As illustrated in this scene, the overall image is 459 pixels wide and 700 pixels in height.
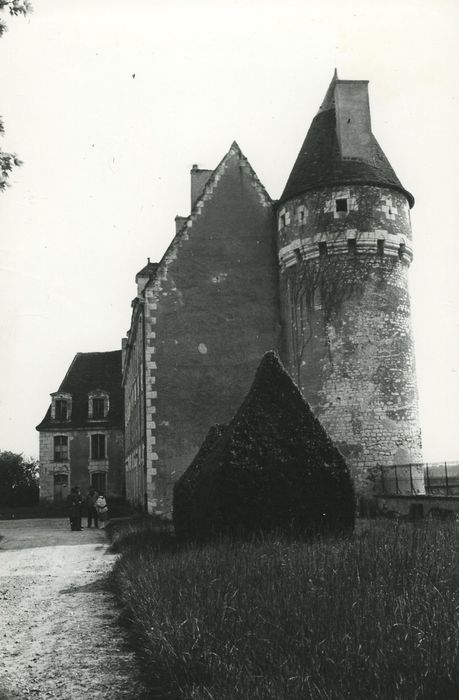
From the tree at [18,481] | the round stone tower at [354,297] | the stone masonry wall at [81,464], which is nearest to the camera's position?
the round stone tower at [354,297]

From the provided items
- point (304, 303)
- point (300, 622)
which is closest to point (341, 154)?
point (304, 303)

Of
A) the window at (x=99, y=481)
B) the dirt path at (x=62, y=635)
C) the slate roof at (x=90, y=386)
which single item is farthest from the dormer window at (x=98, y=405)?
the dirt path at (x=62, y=635)

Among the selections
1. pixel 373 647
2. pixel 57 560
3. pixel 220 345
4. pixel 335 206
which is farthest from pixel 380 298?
pixel 373 647

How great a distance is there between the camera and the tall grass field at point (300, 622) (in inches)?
174

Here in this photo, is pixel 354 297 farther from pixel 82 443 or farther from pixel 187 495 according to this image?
pixel 82 443

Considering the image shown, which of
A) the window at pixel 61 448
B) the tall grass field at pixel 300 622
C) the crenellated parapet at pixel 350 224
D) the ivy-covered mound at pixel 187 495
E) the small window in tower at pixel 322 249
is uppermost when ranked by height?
the crenellated parapet at pixel 350 224

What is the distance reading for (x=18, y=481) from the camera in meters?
50.7

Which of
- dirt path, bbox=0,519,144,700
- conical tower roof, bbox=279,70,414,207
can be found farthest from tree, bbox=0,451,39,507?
dirt path, bbox=0,519,144,700

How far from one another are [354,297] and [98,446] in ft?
85.2

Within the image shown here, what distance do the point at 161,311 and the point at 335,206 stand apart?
6.25 meters

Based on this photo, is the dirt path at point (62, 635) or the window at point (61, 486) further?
the window at point (61, 486)

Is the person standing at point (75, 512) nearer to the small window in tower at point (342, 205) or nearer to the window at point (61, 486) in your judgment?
the small window in tower at point (342, 205)

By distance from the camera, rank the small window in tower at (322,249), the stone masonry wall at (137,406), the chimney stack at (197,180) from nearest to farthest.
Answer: the small window in tower at (322,249)
the stone masonry wall at (137,406)
the chimney stack at (197,180)

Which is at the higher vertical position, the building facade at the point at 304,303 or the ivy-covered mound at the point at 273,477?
the building facade at the point at 304,303
